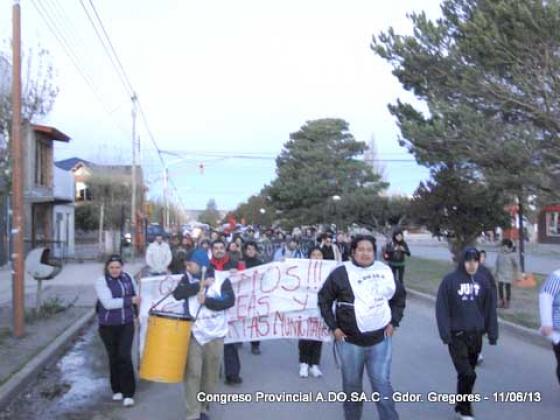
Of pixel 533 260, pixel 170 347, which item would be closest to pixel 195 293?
pixel 170 347

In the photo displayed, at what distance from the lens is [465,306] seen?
6.79 metres

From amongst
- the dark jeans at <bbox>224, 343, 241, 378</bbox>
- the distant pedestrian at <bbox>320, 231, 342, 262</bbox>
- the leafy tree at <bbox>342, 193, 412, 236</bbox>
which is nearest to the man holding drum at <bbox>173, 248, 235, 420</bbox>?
the dark jeans at <bbox>224, 343, 241, 378</bbox>

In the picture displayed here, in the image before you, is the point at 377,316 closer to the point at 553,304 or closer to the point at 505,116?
the point at 553,304

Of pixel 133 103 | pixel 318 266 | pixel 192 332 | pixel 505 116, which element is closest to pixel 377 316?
pixel 192 332

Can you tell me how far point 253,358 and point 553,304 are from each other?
4792mm

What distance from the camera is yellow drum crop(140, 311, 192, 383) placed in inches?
265

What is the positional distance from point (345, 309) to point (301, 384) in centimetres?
299

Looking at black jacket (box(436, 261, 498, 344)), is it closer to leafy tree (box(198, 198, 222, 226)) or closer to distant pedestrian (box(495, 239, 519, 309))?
distant pedestrian (box(495, 239, 519, 309))

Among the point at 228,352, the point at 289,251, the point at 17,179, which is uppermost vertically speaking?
the point at 17,179

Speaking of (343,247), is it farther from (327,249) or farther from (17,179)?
(17,179)

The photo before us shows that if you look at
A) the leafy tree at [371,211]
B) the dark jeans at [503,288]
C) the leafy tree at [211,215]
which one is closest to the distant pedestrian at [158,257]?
the dark jeans at [503,288]

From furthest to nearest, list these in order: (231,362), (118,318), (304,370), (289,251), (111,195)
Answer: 1. (111,195)
2. (289,251)
3. (304,370)
4. (231,362)
5. (118,318)

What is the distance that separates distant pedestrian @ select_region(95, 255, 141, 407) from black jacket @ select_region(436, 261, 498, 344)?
3.17 metres

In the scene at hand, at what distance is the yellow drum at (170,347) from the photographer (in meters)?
6.73
